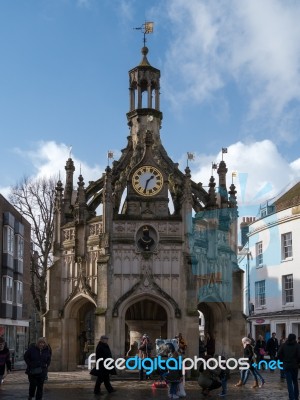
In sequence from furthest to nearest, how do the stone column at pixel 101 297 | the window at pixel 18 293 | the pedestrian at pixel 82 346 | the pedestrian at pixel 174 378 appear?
the window at pixel 18 293
the pedestrian at pixel 82 346
the stone column at pixel 101 297
the pedestrian at pixel 174 378

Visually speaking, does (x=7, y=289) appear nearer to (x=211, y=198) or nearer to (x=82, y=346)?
(x=82, y=346)

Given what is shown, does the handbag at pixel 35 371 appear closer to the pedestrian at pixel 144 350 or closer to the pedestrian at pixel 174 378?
the pedestrian at pixel 174 378

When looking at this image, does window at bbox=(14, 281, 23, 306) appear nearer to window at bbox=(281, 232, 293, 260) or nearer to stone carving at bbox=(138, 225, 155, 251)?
window at bbox=(281, 232, 293, 260)

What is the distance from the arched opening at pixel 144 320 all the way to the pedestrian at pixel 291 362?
16553 mm

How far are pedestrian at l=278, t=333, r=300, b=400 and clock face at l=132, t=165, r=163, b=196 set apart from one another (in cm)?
1542

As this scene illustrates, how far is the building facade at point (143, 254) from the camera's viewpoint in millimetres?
32500

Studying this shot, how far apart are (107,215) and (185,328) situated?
21.3 ft

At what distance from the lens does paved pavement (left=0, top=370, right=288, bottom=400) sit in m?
22.0

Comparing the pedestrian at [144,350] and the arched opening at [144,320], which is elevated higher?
the arched opening at [144,320]

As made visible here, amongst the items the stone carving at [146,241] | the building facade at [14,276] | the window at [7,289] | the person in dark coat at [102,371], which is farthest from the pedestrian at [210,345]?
the window at [7,289]

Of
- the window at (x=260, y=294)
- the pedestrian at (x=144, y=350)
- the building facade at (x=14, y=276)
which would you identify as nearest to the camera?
the pedestrian at (x=144, y=350)

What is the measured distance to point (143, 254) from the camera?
3297cm

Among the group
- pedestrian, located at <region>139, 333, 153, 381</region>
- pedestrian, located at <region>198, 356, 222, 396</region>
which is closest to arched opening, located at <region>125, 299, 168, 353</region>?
pedestrian, located at <region>139, 333, 153, 381</region>

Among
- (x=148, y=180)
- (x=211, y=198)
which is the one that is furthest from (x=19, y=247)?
(x=148, y=180)
